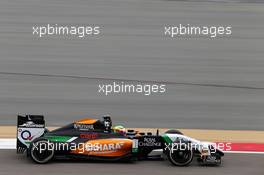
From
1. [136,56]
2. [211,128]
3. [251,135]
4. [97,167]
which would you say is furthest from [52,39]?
[97,167]

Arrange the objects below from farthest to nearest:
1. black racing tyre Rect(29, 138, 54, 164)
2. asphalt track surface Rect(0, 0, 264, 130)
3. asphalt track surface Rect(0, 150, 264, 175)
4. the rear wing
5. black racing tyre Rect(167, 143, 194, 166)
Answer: asphalt track surface Rect(0, 0, 264, 130), the rear wing, black racing tyre Rect(167, 143, 194, 166), black racing tyre Rect(29, 138, 54, 164), asphalt track surface Rect(0, 150, 264, 175)

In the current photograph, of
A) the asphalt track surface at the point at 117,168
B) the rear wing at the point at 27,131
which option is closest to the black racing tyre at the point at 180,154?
the asphalt track surface at the point at 117,168

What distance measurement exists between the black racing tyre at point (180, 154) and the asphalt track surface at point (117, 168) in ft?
0.34

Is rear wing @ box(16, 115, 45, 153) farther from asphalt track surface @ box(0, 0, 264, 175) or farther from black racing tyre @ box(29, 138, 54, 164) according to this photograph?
asphalt track surface @ box(0, 0, 264, 175)

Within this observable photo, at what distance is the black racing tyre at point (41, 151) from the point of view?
788 cm

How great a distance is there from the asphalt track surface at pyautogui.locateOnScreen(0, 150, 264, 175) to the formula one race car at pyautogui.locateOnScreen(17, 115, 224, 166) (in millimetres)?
111

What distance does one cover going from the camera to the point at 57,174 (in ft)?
24.1

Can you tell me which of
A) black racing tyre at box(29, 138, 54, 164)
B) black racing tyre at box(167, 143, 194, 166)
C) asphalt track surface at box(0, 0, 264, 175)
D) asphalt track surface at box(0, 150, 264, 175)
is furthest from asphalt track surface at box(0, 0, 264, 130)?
black racing tyre at box(29, 138, 54, 164)

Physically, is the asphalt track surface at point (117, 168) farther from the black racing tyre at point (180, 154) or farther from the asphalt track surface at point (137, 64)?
the asphalt track surface at point (137, 64)

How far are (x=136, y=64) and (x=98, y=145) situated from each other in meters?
5.48

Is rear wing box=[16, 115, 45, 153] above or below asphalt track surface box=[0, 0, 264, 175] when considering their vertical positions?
below

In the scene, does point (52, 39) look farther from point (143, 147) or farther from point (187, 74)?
point (143, 147)

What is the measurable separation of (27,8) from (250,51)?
5.91 metres

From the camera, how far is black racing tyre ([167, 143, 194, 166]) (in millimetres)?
7988
